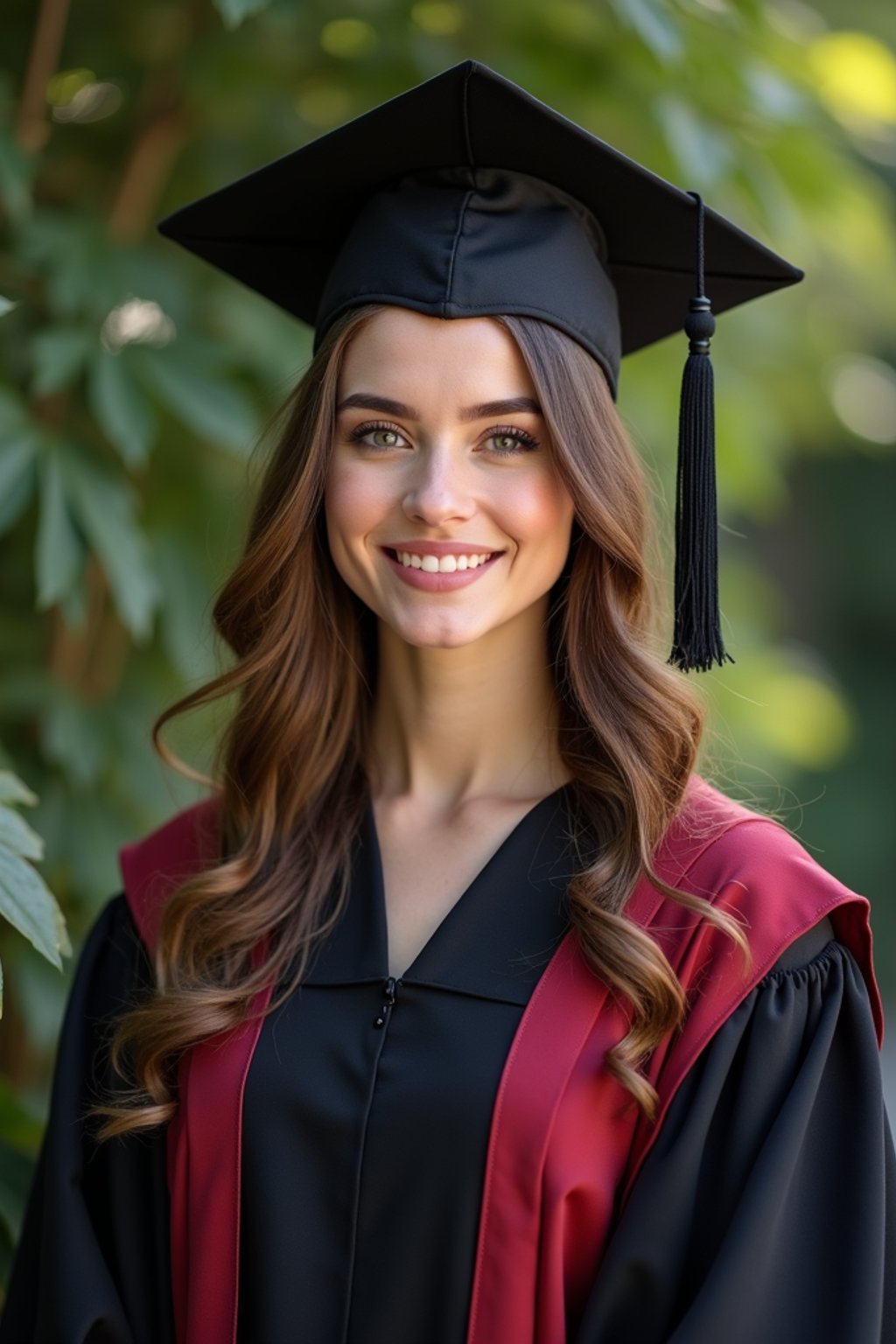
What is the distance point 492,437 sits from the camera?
207 centimetres

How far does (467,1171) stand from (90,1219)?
0.65 meters

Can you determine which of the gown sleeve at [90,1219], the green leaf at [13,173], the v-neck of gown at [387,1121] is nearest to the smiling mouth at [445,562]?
the v-neck of gown at [387,1121]

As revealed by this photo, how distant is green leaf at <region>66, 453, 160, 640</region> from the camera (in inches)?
97.5

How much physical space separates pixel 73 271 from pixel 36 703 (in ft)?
2.46

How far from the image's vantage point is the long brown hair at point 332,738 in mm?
2029

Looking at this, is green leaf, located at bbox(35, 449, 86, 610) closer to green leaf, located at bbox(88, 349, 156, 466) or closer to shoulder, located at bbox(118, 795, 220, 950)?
green leaf, located at bbox(88, 349, 156, 466)

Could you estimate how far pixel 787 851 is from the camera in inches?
77.9

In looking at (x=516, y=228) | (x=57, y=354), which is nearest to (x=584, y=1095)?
(x=516, y=228)

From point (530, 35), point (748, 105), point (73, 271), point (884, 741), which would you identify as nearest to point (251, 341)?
point (73, 271)

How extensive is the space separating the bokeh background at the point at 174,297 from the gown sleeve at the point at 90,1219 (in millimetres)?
104

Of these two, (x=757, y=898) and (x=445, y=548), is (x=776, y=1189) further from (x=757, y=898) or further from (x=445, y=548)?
(x=445, y=548)

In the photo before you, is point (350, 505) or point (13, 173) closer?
point (350, 505)

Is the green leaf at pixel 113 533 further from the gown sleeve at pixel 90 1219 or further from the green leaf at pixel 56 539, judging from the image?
the gown sleeve at pixel 90 1219

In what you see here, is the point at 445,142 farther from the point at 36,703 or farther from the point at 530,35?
the point at 36,703
